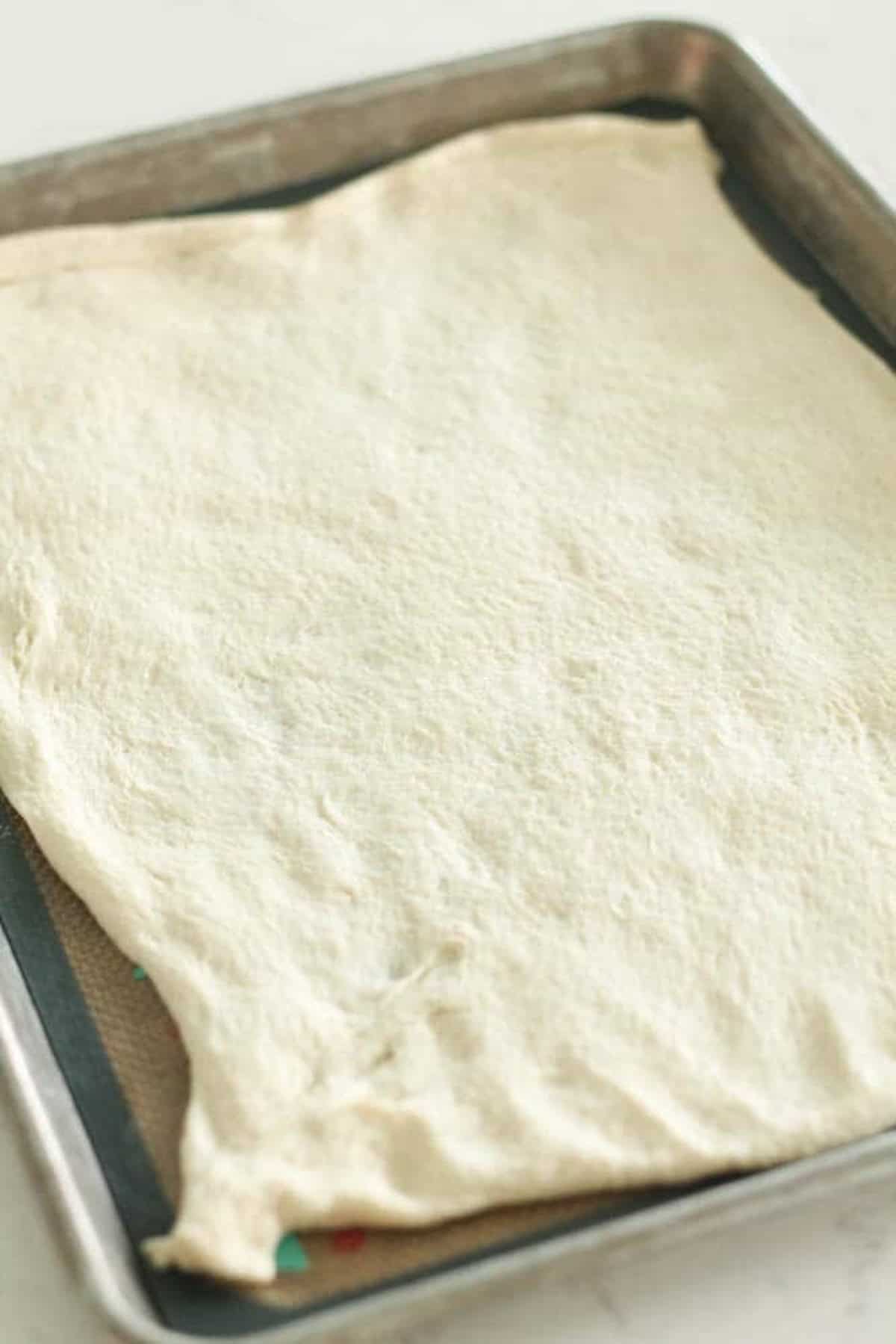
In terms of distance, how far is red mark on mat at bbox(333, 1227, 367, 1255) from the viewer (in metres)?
0.83

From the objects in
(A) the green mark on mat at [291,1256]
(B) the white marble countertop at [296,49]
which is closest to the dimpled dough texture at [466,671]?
(A) the green mark on mat at [291,1256]

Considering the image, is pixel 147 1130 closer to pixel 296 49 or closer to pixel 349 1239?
pixel 349 1239

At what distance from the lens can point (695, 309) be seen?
1286 millimetres

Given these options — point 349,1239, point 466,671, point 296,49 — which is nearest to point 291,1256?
point 349,1239

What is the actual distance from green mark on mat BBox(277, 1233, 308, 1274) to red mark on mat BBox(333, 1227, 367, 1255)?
16mm

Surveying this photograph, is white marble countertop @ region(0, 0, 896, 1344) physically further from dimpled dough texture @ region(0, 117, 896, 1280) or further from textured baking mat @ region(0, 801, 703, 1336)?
textured baking mat @ region(0, 801, 703, 1336)

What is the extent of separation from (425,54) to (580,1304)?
1134mm

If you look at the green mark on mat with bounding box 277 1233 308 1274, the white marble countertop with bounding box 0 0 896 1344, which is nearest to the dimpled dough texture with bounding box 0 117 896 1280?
the green mark on mat with bounding box 277 1233 308 1274

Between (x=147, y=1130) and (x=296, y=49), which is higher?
(x=296, y=49)

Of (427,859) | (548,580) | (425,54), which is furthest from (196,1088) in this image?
(425,54)

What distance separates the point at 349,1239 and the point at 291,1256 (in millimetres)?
27

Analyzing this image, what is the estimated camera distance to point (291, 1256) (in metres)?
0.82

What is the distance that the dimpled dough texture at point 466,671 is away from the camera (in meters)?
0.87

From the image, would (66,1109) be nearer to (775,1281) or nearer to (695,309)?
(775,1281)
